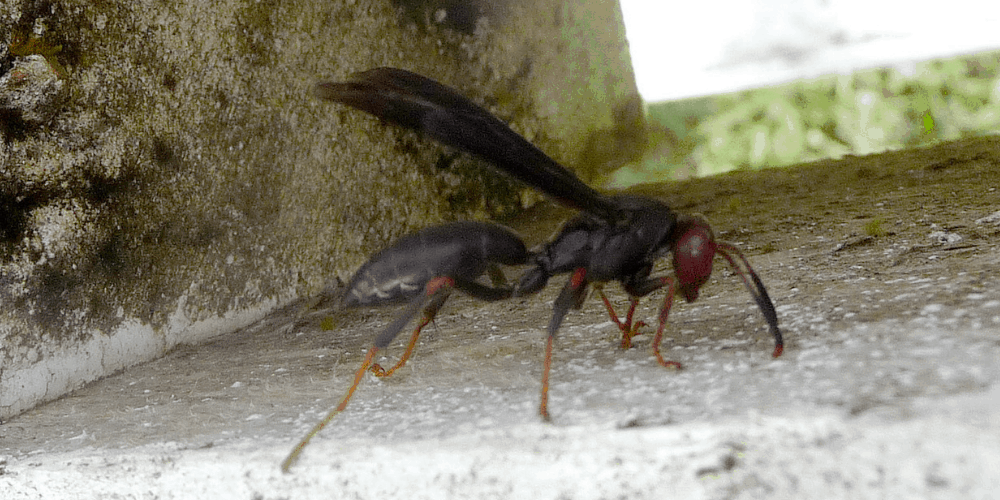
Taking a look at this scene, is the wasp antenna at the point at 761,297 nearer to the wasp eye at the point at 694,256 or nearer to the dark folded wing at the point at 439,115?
the wasp eye at the point at 694,256

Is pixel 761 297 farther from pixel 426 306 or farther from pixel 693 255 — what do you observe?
pixel 426 306

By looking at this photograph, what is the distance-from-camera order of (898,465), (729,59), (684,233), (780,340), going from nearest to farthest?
1. (898,465)
2. (780,340)
3. (684,233)
4. (729,59)

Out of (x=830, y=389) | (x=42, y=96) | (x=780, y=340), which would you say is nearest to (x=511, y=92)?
(x=42, y=96)

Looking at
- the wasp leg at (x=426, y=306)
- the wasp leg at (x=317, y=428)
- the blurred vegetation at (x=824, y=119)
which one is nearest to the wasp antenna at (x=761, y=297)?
the wasp leg at (x=426, y=306)

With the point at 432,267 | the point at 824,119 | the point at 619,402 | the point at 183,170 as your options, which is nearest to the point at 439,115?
the point at 432,267

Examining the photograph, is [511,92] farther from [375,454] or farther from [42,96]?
[375,454]

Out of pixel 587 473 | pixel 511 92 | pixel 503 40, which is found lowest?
pixel 587 473

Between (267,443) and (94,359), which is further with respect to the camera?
(94,359)
